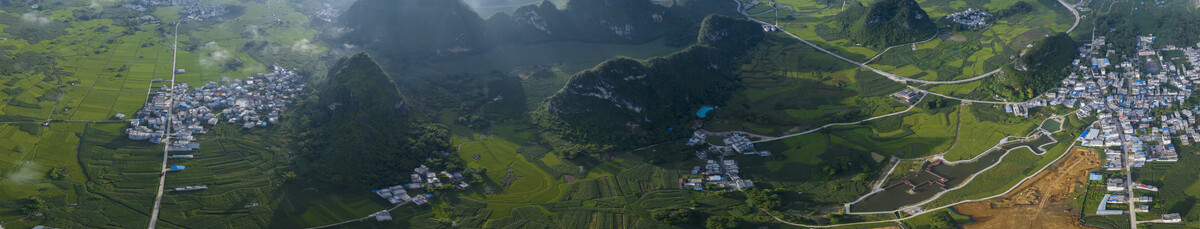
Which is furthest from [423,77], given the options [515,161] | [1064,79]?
[1064,79]

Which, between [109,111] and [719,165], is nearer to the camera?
[719,165]

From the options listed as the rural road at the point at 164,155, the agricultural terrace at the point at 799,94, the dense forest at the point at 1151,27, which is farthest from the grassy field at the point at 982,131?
the rural road at the point at 164,155

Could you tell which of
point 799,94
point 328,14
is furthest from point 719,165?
point 328,14

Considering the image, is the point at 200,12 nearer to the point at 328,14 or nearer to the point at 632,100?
the point at 328,14

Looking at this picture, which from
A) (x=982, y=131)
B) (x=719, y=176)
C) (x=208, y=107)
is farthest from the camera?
(x=208, y=107)

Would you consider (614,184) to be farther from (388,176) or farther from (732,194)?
(388,176)

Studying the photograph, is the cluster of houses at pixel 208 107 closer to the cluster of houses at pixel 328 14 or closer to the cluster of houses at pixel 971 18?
the cluster of houses at pixel 328 14
